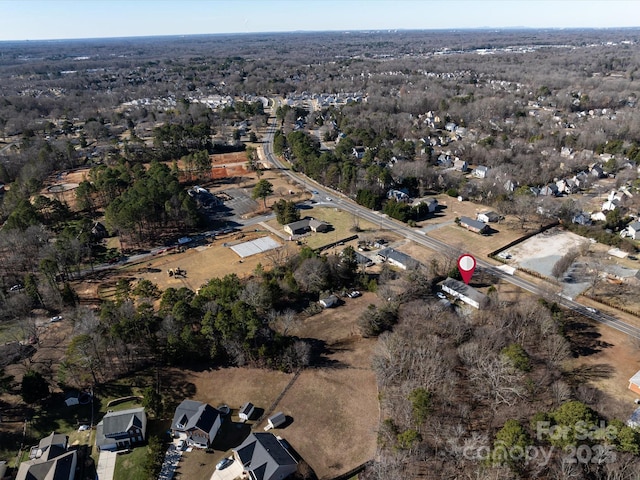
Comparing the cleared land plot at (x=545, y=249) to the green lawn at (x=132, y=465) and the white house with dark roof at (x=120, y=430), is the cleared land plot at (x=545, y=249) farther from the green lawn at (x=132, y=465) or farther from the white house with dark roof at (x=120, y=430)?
the green lawn at (x=132, y=465)

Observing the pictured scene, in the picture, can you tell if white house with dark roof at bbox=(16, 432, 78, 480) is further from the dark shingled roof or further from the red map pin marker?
the red map pin marker

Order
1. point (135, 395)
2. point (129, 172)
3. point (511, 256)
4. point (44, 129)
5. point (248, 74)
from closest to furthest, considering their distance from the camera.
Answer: point (135, 395) < point (511, 256) < point (129, 172) < point (44, 129) < point (248, 74)

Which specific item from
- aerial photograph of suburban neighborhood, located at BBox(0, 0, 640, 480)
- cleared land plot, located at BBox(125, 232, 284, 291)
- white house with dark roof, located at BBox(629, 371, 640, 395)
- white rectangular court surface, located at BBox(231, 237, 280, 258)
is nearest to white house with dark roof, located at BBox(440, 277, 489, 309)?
aerial photograph of suburban neighborhood, located at BBox(0, 0, 640, 480)

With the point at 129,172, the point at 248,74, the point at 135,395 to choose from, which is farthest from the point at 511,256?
the point at 248,74

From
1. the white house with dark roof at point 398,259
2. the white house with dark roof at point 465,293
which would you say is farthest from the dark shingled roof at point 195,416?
the white house with dark roof at point 398,259

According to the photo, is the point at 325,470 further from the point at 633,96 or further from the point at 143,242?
the point at 633,96
